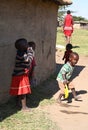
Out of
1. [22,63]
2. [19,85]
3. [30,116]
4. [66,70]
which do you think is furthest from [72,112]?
[22,63]

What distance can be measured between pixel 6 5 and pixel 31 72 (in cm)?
136

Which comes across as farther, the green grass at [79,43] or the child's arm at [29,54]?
the green grass at [79,43]

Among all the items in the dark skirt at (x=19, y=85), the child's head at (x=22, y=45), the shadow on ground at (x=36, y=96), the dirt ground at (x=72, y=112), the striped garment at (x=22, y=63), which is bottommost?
the dirt ground at (x=72, y=112)

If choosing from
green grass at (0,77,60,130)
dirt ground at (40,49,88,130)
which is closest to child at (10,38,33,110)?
green grass at (0,77,60,130)

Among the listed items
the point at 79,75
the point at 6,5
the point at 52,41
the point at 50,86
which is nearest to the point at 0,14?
the point at 6,5

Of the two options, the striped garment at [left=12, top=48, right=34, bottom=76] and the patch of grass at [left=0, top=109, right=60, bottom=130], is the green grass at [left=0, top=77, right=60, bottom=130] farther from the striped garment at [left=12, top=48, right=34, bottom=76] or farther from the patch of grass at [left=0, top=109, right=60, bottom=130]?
the striped garment at [left=12, top=48, right=34, bottom=76]

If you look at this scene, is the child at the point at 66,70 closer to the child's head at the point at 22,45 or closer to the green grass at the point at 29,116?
the green grass at the point at 29,116

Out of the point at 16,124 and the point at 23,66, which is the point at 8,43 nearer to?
the point at 23,66

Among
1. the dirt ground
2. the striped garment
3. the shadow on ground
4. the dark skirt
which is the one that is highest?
the striped garment

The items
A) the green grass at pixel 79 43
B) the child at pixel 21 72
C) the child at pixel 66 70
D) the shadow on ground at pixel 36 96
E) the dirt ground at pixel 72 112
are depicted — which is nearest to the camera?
the dirt ground at pixel 72 112

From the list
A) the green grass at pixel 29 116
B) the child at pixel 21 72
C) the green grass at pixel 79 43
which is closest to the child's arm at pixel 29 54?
the child at pixel 21 72

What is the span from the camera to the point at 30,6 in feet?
31.0

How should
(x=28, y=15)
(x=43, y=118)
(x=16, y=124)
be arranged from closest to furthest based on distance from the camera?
1. (x=16, y=124)
2. (x=43, y=118)
3. (x=28, y=15)

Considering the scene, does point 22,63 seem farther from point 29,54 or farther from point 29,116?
point 29,116
